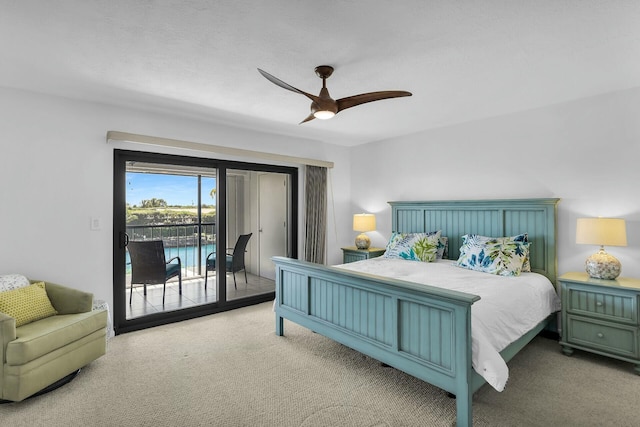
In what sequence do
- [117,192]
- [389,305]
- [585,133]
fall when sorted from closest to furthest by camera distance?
1. [389,305]
2. [585,133]
3. [117,192]

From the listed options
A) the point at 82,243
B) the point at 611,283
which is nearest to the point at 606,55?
the point at 611,283

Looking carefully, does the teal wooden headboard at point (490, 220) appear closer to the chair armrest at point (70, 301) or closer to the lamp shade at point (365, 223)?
the lamp shade at point (365, 223)

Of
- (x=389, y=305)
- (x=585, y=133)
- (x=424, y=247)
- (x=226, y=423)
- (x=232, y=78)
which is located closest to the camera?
(x=226, y=423)

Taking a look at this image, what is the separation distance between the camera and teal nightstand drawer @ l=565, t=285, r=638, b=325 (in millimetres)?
2627

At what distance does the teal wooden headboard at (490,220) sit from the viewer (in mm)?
3383

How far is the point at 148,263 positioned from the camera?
389 centimetres

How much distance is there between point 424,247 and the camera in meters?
3.97

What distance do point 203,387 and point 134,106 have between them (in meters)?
2.79

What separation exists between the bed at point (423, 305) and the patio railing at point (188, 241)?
141 centimetres

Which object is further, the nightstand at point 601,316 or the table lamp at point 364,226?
the table lamp at point 364,226

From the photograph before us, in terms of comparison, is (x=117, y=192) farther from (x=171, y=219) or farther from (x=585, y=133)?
(x=585, y=133)

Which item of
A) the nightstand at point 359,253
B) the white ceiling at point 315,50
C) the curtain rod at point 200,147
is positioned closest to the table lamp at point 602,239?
the white ceiling at point 315,50

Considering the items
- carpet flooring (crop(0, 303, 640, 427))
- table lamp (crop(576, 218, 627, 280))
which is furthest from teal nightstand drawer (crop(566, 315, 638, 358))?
table lamp (crop(576, 218, 627, 280))

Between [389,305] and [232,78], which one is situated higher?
[232,78]
